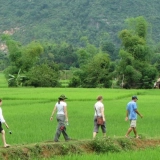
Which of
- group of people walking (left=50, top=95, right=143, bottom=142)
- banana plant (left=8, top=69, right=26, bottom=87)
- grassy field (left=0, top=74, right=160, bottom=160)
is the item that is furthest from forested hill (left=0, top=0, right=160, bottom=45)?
group of people walking (left=50, top=95, right=143, bottom=142)

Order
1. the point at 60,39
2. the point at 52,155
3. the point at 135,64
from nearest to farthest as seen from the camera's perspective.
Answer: the point at 52,155 < the point at 135,64 < the point at 60,39

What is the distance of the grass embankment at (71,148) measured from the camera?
10795mm

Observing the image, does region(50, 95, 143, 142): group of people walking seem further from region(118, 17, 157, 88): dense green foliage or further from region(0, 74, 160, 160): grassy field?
region(118, 17, 157, 88): dense green foliage

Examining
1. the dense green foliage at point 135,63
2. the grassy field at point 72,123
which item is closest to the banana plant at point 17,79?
the dense green foliage at point 135,63

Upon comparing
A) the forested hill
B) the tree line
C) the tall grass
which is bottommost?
the tall grass

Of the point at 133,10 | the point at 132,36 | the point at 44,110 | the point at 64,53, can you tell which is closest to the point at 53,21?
the point at 133,10

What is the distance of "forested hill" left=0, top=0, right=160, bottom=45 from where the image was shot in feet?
369

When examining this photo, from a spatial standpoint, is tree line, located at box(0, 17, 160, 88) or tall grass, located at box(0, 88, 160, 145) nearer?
tall grass, located at box(0, 88, 160, 145)

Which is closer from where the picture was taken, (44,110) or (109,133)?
(109,133)

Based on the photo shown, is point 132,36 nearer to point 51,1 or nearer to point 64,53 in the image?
point 64,53

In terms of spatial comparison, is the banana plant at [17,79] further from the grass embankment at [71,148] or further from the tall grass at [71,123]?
the grass embankment at [71,148]

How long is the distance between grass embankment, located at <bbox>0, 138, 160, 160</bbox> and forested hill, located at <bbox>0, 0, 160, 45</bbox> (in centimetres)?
9474

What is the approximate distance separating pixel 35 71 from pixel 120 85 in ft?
34.4

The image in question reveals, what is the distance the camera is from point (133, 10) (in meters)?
117
